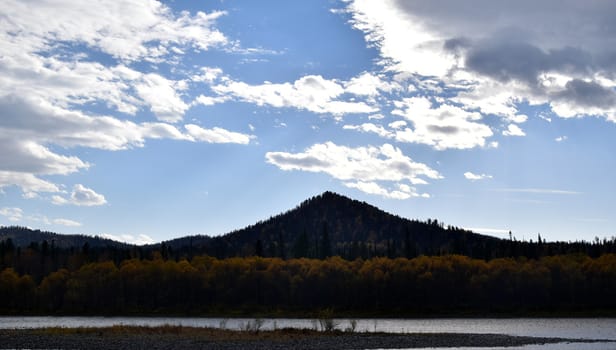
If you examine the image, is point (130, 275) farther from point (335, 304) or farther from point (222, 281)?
point (335, 304)

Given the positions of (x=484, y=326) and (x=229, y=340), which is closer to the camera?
(x=229, y=340)

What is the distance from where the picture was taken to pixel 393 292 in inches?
6850

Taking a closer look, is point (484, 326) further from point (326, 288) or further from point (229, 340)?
point (326, 288)

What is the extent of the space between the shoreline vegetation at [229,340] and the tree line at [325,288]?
91.9m

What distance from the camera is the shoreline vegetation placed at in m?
60.5

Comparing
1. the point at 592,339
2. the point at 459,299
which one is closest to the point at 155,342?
the point at 592,339

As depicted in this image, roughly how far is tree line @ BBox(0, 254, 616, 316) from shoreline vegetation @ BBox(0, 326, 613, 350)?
9192cm

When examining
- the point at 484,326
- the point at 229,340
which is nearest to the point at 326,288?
the point at 484,326

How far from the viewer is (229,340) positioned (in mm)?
65062

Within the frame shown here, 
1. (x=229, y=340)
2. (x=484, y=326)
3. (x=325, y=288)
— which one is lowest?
(x=484, y=326)

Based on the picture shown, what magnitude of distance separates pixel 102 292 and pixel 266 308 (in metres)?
42.9

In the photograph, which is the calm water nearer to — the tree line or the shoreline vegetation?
the shoreline vegetation

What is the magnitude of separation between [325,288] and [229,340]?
117 m

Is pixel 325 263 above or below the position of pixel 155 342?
above
